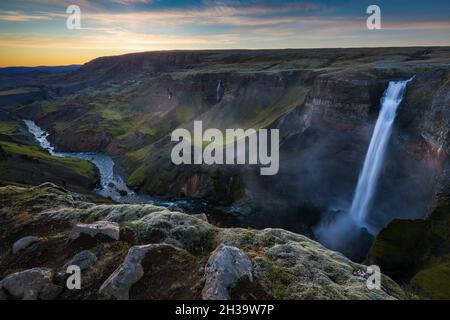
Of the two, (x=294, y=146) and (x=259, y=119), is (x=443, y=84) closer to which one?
(x=294, y=146)

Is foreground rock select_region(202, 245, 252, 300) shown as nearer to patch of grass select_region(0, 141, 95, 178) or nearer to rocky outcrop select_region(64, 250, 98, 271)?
rocky outcrop select_region(64, 250, 98, 271)

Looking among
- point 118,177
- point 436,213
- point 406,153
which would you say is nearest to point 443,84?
point 406,153

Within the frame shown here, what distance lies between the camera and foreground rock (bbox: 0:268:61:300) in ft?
56.9

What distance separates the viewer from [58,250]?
2155 centimetres

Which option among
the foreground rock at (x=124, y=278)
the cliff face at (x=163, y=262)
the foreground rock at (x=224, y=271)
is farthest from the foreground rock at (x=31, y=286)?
the foreground rock at (x=224, y=271)

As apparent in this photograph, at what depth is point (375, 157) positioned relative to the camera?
226 ft

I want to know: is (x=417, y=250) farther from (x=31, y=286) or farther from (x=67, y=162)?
(x=67, y=162)

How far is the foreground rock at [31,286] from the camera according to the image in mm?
17328

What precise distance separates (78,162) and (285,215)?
7890 cm

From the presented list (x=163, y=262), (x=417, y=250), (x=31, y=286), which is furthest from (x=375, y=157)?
(x=31, y=286)

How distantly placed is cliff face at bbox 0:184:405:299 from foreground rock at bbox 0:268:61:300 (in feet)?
0.15

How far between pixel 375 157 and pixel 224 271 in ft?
196

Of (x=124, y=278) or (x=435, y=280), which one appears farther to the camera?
(x=435, y=280)

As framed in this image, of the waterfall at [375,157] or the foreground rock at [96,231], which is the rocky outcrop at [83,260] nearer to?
the foreground rock at [96,231]
